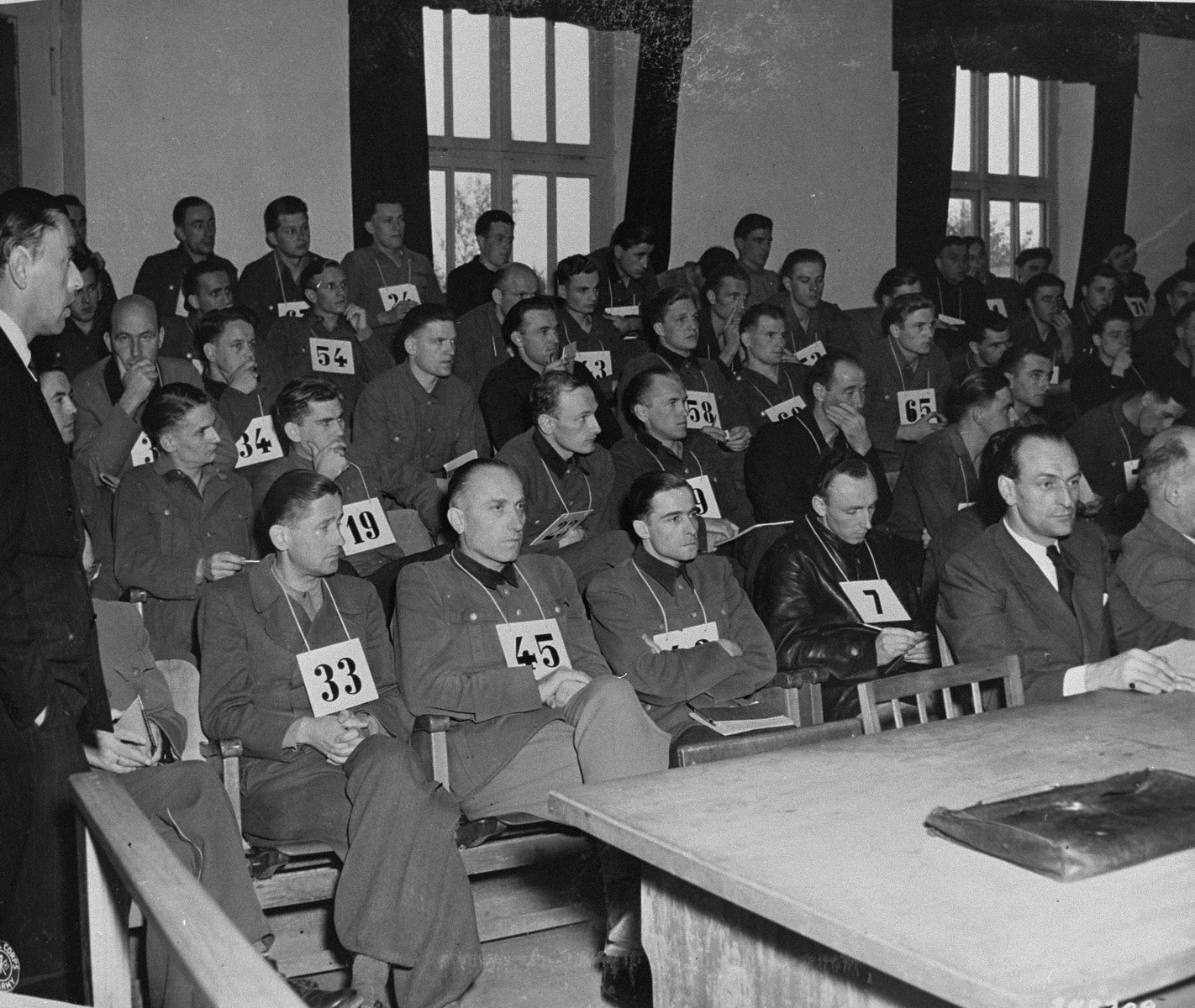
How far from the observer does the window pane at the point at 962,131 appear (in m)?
10.3

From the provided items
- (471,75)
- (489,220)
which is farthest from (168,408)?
(471,75)

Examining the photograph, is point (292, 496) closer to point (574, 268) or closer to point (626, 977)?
point (626, 977)

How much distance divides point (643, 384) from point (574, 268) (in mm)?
1563

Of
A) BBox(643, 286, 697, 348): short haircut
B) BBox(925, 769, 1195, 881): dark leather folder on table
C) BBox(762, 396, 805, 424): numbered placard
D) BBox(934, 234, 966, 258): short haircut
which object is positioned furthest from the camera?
BBox(934, 234, 966, 258): short haircut

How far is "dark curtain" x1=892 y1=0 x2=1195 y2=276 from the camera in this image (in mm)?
9555

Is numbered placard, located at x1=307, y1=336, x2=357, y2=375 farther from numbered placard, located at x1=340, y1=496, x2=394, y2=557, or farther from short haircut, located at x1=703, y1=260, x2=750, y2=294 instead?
short haircut, located at x1=703, y1=260, x2=750, y2=294

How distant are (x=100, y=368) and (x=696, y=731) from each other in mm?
3250

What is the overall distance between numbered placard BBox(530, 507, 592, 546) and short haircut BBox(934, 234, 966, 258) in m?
5.01

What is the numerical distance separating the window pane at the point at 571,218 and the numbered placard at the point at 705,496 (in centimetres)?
339

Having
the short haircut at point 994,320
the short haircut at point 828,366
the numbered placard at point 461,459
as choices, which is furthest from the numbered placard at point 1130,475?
the numbered placard at point 461,459

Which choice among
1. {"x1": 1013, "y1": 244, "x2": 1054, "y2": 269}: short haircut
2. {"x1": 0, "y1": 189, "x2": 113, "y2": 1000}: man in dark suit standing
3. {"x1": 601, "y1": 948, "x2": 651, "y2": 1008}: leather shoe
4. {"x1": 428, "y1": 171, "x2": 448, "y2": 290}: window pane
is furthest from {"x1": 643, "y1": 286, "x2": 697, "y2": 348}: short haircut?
{"x1": 0, "y1": 189, "x2": 113, "y2": 1000}: man in dark suit standing

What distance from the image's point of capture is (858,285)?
9391 mm

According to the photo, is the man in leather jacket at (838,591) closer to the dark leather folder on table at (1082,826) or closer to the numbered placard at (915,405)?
the dark leather folder on table at (1082,826)

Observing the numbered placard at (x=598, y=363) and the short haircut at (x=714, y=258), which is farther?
the short haircut at (x=714, y=258)
